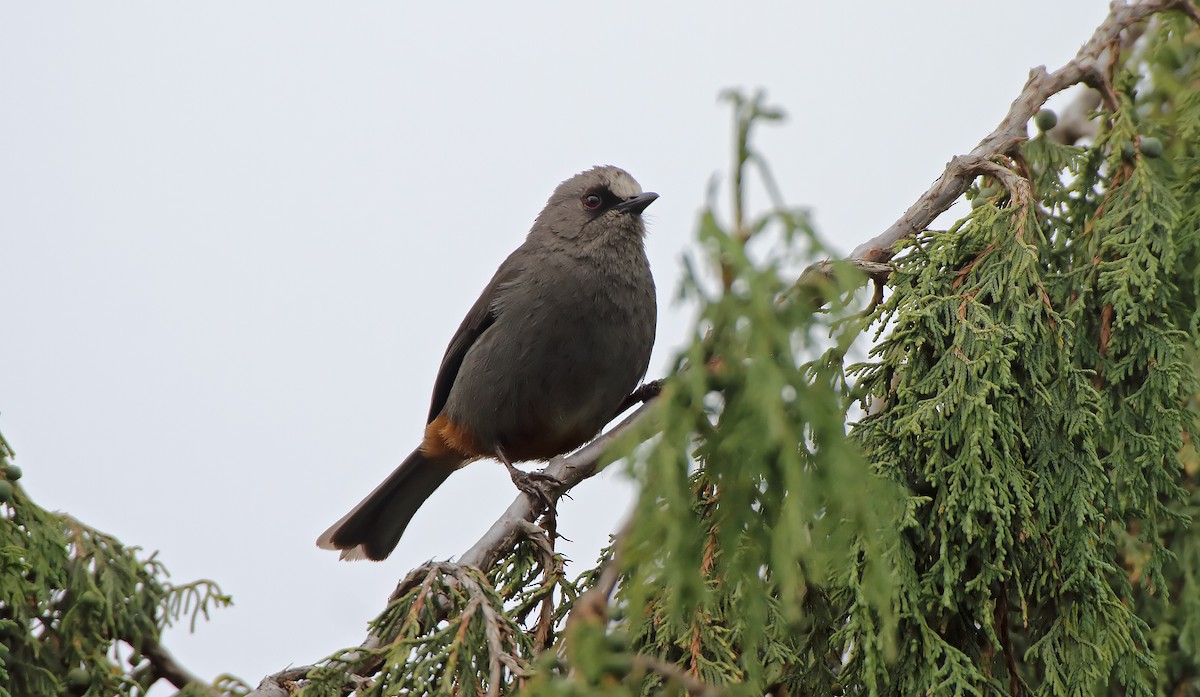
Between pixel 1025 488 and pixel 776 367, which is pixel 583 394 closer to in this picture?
pixel 1025 488

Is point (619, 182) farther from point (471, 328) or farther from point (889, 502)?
point (889, 502)

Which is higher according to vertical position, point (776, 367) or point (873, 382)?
point (776, 367)

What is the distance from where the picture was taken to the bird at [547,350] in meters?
4.46

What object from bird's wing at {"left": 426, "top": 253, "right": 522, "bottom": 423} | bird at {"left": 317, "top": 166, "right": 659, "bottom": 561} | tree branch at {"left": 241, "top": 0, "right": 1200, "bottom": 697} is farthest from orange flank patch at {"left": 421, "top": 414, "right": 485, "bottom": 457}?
tree branch at {"left": 241, "top": 0, "right": 1200, "bottom": 697}

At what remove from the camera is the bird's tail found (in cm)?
515

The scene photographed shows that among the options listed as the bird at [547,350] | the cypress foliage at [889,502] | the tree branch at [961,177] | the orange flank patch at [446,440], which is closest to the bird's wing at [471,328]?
the bird at [547,350]

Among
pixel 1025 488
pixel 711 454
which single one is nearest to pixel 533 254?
pixel 1025 488

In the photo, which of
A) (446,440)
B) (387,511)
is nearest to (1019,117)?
(446,440)

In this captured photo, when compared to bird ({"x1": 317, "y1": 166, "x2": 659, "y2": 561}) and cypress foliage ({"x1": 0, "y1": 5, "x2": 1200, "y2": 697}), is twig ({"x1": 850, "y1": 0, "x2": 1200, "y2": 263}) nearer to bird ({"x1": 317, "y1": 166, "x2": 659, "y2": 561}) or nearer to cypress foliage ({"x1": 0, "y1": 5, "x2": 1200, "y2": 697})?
cypress foliage ({"x1": 0, "y1": 5, "x2": 1200, "y2": 697})

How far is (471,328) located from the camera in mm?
5039

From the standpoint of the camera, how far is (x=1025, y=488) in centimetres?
276

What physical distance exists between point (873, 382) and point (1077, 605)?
2.50 feet

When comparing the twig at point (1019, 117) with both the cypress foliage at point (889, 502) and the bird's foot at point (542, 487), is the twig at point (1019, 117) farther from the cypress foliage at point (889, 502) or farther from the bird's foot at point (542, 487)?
the bird's foot at point (542, 487)

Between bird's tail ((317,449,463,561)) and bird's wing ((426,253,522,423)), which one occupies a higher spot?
bird's wing ((426,253,522,423))
